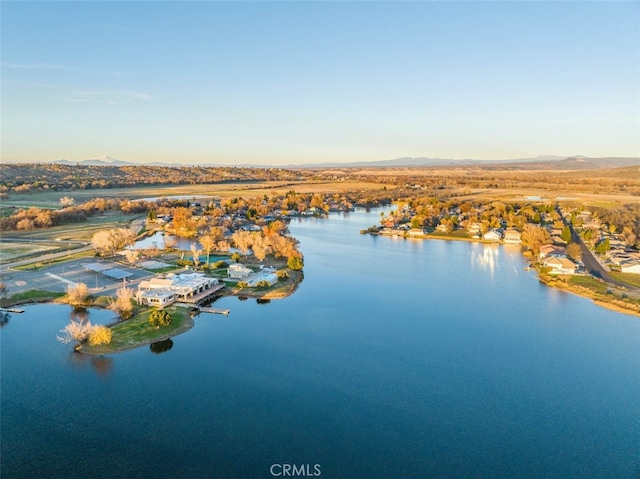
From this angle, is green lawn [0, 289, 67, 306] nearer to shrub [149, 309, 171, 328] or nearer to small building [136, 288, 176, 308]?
small building [136, 288, 176, 308]

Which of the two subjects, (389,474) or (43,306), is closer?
(389,474)

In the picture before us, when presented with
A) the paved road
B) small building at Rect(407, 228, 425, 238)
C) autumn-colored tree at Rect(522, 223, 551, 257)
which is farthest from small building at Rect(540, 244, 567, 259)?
small building at Rect(407, 228, 425, 238)

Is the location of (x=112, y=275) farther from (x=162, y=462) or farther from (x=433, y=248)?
(x=433, y=248)

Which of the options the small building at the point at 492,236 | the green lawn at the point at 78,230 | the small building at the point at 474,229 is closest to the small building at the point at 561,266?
the small building at the point at 492,236

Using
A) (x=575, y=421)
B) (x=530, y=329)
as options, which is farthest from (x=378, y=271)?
(x=575, y=421)

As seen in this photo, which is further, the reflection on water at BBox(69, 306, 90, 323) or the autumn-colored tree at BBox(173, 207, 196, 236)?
the autumn-colored tree at BBox(173, 207, 196, 236)
